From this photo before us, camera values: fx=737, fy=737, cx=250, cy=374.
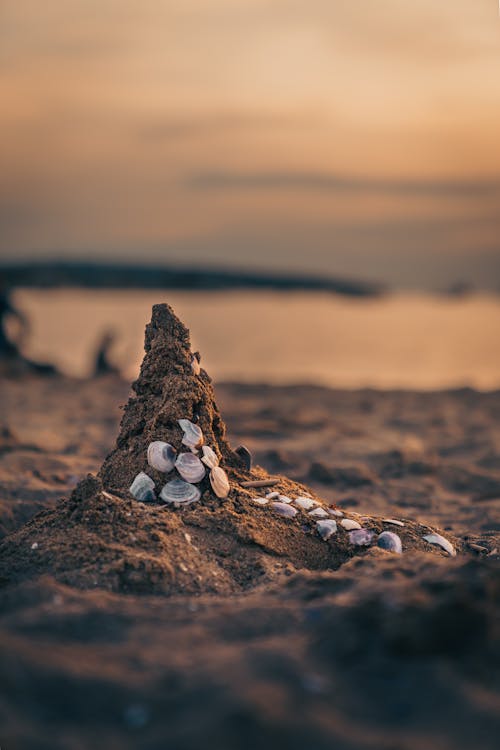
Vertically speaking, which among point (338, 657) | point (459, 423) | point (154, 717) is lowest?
point (154, 717)

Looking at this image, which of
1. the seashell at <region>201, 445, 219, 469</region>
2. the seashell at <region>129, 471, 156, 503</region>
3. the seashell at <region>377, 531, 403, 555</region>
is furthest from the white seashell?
the seashell at <region>129, 471, 156, 503</region>

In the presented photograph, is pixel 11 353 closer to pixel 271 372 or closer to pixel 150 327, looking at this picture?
pixel 271 372

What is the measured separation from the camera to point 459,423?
31.7ft

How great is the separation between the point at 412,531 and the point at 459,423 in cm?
579

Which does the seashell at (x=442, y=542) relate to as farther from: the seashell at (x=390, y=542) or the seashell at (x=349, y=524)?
the seashell at (x=349, y=524)

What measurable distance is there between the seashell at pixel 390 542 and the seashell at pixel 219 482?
2.81 feet

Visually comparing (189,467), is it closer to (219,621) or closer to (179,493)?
(179,493)

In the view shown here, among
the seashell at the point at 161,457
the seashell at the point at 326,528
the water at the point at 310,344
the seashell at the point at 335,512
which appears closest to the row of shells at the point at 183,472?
the seashell at the point at 161,457

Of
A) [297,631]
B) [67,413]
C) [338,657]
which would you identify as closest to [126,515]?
[297,631]

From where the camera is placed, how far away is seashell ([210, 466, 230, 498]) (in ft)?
12.4

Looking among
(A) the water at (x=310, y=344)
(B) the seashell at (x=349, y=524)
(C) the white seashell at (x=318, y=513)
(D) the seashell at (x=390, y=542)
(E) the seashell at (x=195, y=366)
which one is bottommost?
(D) the seashell at (x=390, y=542)

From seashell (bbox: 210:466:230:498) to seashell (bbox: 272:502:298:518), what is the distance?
0.28 m

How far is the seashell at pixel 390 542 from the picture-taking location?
3.85 meters

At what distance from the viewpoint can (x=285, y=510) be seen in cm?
390
